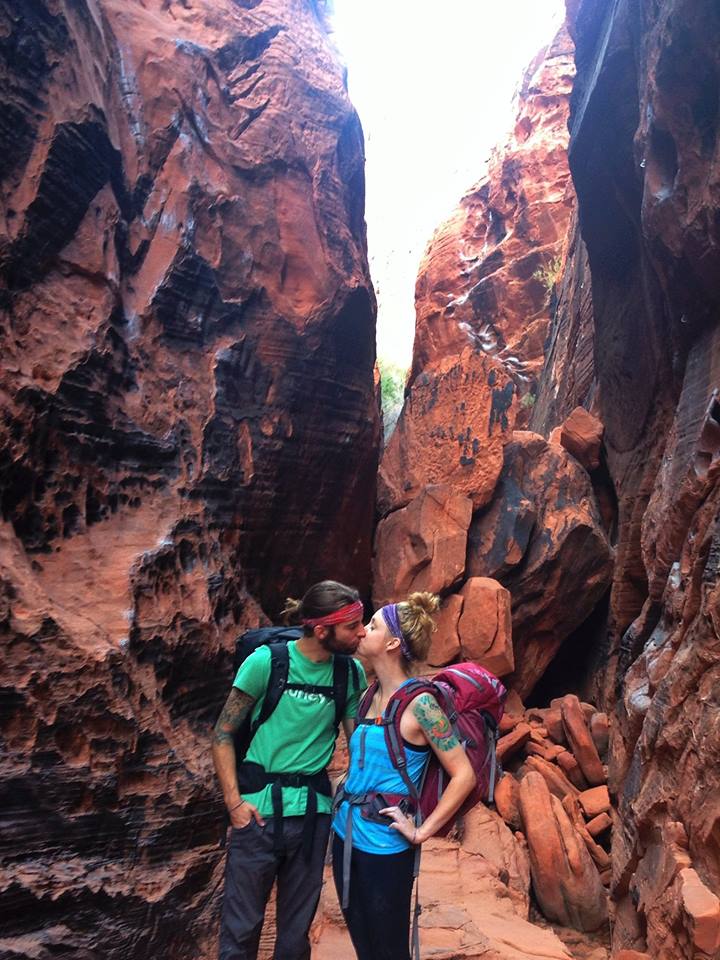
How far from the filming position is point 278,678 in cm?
275

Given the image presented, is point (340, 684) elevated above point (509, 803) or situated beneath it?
elevated above

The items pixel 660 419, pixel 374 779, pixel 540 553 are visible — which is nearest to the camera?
pixel 374 779

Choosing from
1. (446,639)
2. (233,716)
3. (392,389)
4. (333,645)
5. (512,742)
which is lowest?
(512,742)

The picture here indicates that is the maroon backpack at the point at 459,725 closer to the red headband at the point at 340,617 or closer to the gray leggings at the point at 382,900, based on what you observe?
the gray leggings at the point at 382,900

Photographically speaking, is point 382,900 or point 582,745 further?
point 582,745

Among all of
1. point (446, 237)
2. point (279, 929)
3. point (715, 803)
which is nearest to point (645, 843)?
point (715, 803)

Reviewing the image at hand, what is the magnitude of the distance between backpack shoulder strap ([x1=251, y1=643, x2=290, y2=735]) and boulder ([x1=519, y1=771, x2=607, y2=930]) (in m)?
4.81

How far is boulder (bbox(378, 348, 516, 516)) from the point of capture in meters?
9.59

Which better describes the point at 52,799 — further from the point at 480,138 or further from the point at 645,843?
the point at 480,138

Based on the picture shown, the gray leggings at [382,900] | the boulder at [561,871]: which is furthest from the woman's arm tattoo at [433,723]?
the boulder at [561,871]

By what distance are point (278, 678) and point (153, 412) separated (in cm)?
299

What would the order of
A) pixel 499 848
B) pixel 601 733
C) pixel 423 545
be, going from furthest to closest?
pixel 423 545
pixel 601 733
pixel 499 848

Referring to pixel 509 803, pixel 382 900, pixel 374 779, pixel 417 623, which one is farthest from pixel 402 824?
pixel 509 803

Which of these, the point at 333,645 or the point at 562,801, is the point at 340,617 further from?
the point at 562,801
